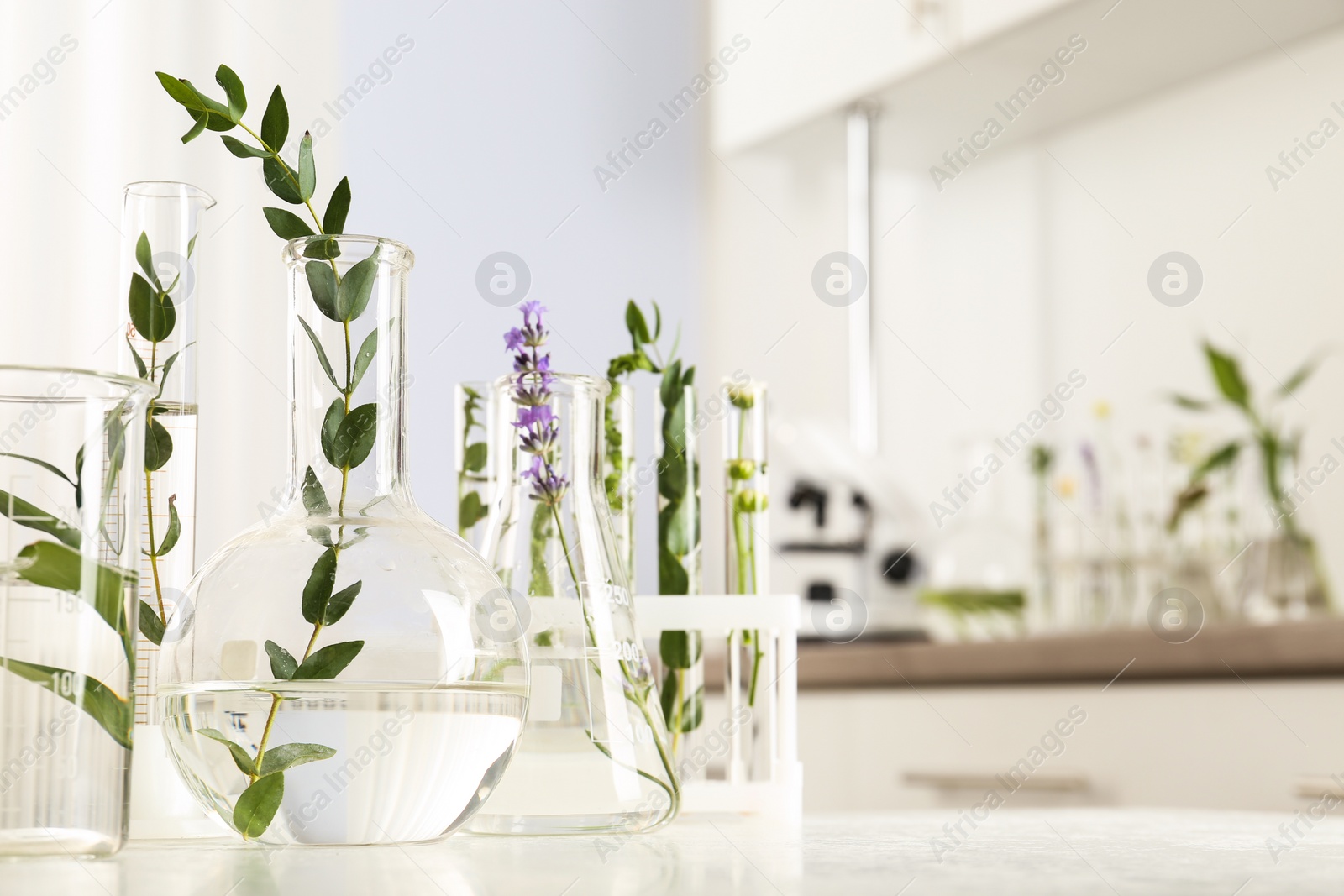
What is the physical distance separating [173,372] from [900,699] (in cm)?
152

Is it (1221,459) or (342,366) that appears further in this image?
(1221,459)

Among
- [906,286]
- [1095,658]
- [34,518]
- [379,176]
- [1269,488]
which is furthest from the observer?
[906,286]

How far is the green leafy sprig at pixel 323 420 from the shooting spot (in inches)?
17.1

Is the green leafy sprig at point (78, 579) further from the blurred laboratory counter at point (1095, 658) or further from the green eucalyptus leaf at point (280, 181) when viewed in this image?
the blurred laboratory counter at point (1095, 658)

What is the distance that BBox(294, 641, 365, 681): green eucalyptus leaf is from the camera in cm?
43

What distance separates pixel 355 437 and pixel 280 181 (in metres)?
0.12

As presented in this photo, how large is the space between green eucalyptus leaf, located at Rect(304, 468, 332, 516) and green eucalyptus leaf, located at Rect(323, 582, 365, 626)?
47 millimetres

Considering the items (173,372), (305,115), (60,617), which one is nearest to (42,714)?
(60,617)

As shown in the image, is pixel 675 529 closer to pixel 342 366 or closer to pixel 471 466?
pixel 471 466

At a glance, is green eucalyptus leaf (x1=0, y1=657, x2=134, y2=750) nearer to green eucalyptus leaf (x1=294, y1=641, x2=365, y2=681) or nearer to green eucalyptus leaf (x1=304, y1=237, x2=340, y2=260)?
green eucalyptus leaf (x1=294, y1=641, x2=365, y2=681)

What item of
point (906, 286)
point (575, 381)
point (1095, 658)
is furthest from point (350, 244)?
point (906, 286)

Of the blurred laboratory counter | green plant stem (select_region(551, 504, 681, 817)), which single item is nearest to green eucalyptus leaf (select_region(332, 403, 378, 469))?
green plant stem (select_region(551, 504, 681, 817))

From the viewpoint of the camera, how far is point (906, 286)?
9.02 ft

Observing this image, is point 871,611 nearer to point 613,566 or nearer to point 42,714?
point 613,566
